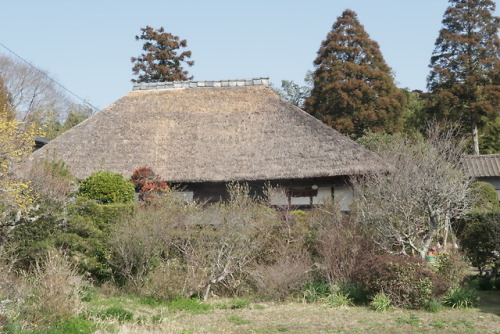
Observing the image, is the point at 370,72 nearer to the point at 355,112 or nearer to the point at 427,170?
the point at 355,112

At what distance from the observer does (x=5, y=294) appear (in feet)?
31.2

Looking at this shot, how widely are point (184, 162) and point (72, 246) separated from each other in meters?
8.11

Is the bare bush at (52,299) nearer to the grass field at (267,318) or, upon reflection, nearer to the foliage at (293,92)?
the grass field at (267,318)

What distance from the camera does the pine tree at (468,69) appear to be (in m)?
30.5

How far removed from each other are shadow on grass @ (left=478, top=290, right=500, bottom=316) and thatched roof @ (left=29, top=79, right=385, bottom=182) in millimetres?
6672

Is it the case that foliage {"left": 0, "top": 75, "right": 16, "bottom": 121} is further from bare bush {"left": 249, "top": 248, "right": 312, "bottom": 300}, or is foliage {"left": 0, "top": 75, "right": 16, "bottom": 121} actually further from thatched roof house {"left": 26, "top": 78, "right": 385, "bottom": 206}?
bare bush {"left": 249, "top": 248, "right": 312, "bottom": 300}

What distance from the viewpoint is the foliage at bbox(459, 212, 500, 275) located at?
12828 mm

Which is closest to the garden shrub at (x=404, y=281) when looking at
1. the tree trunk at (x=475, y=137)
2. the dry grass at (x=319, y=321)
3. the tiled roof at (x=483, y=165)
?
the dry grass at (x=319, y=321)

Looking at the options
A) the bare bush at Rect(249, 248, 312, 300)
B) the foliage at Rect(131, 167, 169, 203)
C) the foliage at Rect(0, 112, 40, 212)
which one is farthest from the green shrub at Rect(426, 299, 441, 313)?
the foliage at Rect(131, 167, 169, 203)

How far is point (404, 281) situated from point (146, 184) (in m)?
9.41

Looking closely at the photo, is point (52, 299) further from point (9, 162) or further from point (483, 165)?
point (483, 165)

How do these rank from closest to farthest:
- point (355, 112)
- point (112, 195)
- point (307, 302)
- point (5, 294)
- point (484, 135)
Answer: point (5, 294)
point (307, 302)
point (112, 195)
point (355, 112)
point (484, 135)

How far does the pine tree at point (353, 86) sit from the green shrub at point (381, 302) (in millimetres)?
18949

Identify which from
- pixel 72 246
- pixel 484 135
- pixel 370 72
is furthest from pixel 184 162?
pixel 484 135
